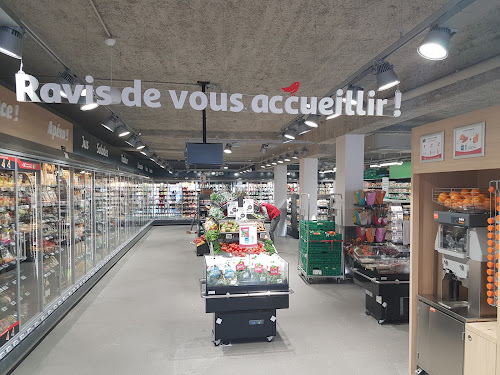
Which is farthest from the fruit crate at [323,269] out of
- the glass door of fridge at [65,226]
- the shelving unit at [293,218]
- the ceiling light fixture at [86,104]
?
the shelving unit at [293,218]

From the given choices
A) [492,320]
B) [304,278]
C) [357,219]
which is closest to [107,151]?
[304,278]

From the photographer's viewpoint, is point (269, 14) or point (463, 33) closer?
point (269, 14)

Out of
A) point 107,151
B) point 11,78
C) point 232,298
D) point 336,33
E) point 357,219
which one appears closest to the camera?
point 336,33

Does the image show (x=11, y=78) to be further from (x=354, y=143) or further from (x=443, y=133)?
(x=354, y=143)

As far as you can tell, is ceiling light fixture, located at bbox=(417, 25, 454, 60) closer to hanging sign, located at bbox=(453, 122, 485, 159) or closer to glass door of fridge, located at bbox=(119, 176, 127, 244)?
→ hanging sign, located at bbox=(453, 122, 485, 159)

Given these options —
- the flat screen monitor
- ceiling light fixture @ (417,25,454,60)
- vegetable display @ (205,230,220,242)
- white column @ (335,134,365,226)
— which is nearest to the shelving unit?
white column @ (335,134,365,226)

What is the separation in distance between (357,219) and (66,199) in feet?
19.3

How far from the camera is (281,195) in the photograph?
14953 millimetres

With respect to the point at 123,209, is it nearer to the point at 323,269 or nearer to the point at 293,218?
the point at 293,218

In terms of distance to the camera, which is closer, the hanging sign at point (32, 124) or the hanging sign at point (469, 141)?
the hanging sign at point (469, 141)

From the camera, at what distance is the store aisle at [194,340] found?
3973 mm

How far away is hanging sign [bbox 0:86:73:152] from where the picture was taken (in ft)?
12.7

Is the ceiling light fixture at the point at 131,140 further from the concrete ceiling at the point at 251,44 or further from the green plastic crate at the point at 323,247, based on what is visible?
the green plastic crate at the point at 323,247

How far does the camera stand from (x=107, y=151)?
8711 millimetres
